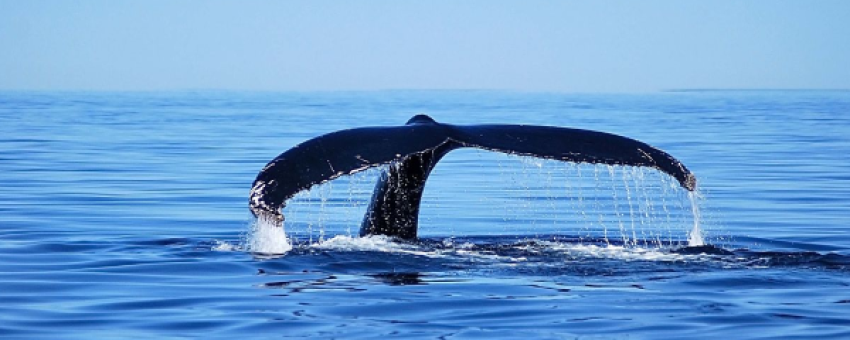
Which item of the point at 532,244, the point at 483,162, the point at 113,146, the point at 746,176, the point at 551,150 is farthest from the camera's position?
the point at 113,146

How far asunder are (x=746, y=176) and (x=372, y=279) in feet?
41.5

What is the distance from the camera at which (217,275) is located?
9.00 m

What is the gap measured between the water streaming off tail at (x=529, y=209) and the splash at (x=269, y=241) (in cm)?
37

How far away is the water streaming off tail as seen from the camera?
1266 cm

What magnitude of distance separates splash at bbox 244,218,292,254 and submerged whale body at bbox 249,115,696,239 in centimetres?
55

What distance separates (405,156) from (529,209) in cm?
755

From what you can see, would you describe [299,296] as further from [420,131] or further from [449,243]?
[449,243]

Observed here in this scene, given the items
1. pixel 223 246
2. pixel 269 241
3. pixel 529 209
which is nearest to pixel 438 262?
pixel 269 241

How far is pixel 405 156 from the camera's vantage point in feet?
26.6

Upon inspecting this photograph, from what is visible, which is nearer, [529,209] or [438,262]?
[438,262]

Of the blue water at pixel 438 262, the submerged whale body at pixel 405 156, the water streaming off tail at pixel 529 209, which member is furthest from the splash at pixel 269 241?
the submerged whale body at pixel 405 156

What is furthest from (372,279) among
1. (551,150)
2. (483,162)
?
(483,162)

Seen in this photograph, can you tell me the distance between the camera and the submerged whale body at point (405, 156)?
7535 millimetres

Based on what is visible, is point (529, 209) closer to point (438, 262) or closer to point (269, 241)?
point (269, 241)
